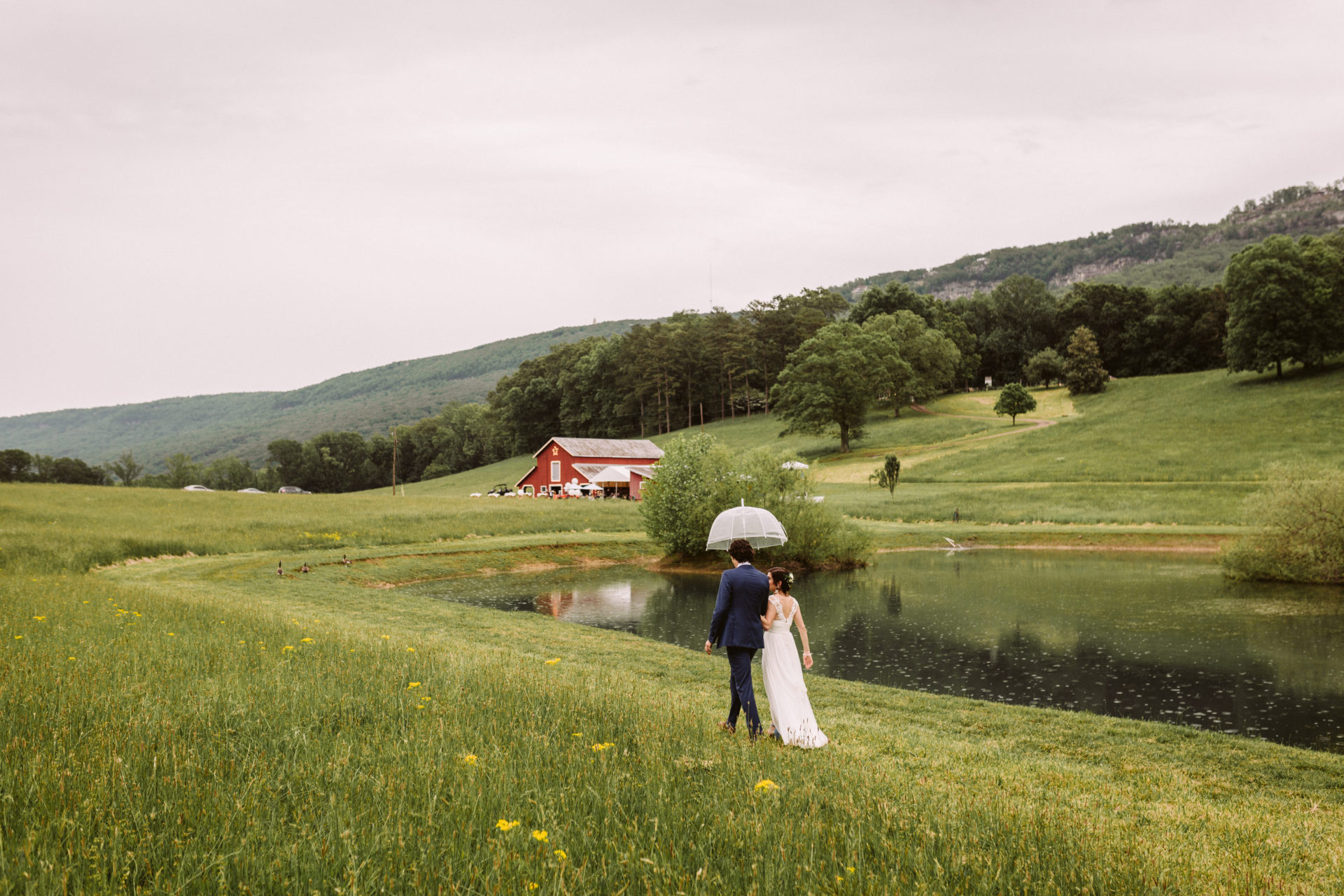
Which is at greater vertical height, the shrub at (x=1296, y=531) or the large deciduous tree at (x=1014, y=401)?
the large deciduous tree at (x=1014, y=401)

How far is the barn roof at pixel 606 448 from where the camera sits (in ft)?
286

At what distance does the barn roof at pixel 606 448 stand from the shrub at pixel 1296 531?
61425 millimetres

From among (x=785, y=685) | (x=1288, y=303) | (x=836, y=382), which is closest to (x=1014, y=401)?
(x=836, y=382)

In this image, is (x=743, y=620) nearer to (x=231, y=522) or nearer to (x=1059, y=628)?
(x=1059, y=628)

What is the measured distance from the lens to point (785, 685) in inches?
363

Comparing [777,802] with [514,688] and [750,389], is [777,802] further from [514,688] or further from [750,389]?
[750,389]

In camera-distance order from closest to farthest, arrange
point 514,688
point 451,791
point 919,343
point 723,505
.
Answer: point 451,791, point 514,688, point 723,505, point 919,343

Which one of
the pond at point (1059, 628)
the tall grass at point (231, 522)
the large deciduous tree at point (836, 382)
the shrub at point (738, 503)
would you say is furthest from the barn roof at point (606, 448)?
the pond at point (1059, 628)

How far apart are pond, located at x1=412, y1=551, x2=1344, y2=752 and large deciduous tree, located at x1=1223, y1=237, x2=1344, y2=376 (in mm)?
49231

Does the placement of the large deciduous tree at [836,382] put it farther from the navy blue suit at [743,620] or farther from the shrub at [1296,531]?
the navy blue suit at [743,620]

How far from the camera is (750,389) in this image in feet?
406

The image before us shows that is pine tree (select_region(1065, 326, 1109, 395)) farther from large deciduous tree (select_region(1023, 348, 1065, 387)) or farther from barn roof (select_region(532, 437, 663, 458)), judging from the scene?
barn roof (select_region(532, 437, 663, 458))

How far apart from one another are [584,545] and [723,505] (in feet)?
29.3

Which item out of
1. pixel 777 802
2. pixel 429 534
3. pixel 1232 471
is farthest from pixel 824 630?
pixel 1232 471
